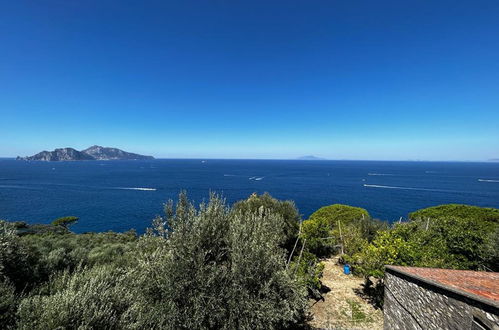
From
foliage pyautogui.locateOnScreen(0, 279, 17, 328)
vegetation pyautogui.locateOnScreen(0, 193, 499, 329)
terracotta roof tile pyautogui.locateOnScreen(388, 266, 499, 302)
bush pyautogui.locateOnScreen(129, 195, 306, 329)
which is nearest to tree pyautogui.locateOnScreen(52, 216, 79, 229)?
vegetation pyautogui.locateOnScreen(0, 193, 499, 329)

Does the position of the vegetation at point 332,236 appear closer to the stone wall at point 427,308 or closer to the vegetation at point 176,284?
the stone wall at point 427,308

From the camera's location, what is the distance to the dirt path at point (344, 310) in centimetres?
976

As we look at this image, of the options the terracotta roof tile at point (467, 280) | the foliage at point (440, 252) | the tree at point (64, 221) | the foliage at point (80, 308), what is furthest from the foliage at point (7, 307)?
the tree at point (64, 221)

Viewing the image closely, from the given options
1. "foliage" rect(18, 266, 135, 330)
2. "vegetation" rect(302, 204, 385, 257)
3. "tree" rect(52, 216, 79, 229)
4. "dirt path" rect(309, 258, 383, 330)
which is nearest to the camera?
"foliage" rect(18, 266, 135, 330)

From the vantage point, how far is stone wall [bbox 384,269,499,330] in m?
5.38

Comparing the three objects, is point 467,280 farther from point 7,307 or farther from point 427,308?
point 7,307

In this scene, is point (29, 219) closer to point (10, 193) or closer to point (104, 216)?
point (104, 216)

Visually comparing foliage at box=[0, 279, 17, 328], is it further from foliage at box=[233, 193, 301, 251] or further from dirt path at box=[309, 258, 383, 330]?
foliage at box=[233, 193, 301, 251]

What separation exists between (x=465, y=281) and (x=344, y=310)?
5.94 metres

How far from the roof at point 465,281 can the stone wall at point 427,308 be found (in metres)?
0.17

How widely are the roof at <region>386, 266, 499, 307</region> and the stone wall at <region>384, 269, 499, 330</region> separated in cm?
17

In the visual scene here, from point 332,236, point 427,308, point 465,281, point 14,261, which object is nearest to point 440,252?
point 465,281

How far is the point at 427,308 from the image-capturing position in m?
7.03

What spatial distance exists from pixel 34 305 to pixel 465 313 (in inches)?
462
